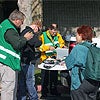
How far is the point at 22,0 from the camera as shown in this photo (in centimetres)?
1012

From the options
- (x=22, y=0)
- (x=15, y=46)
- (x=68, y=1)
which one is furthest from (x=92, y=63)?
(x=68, y=1)

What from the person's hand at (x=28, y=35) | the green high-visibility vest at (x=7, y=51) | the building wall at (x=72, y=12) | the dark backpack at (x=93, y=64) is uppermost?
the building wall at (x=72, y=12)

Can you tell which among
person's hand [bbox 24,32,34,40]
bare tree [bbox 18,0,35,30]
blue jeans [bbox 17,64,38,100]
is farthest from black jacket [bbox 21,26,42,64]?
bare tree [bbox 18,0,35,30]

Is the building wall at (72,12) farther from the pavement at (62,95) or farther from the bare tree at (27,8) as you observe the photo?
the pavement at (62,95)

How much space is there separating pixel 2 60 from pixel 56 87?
260 cm

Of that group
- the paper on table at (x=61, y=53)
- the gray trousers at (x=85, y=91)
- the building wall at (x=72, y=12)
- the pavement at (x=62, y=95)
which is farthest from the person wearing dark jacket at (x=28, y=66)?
the building wall at (x=72, y=12)

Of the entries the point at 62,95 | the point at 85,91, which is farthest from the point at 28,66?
the point at 85,91

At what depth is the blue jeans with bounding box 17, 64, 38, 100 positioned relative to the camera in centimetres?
774

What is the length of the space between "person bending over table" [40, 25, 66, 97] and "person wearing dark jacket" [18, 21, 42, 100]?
26.3 inches

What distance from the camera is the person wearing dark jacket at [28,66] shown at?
7633mm

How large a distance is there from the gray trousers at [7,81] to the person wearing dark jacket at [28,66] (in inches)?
31.8

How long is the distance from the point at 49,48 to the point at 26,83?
38.3 inches

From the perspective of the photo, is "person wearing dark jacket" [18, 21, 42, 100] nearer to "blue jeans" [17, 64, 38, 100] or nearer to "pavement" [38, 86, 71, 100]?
"blue jeans" [17, 64, 38, 100]

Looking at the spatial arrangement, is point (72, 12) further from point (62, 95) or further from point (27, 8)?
point (62, 95)
